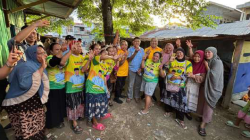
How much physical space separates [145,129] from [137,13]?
22.0ft

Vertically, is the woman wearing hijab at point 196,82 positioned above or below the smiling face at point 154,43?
below

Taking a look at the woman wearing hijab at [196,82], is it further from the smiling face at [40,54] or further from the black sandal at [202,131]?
the smiling face at [40,54]

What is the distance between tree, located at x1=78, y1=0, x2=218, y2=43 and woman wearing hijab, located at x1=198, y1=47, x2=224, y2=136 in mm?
3326

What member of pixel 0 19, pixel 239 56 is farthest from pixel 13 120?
pixel 239 56

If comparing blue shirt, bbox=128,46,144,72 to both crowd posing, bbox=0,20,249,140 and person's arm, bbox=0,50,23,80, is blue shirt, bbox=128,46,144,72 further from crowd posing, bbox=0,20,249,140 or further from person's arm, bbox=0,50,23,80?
person's arm, bbox=0,50,23,80

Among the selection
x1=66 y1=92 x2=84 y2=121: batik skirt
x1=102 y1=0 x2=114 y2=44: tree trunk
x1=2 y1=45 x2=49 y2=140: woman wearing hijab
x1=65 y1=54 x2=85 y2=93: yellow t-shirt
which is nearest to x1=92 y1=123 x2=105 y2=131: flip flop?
x1=66 y1=92 x2=84 y2=121: batik skirt

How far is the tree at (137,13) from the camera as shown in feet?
17.3

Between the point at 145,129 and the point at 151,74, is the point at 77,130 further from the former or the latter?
the point at 151,74

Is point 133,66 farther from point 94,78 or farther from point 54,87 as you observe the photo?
point 54,87

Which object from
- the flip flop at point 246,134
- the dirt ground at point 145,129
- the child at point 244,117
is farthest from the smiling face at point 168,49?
the flip flop at point 246,134

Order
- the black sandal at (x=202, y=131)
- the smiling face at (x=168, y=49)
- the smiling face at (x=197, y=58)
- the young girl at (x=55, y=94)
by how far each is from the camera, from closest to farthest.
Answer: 1. the young girl at (x=55, y=94)
2. the black sandal at (x=202, y=131)
3. the smiling face at (x=197, y=58)
4. the smiling face at (x=168, y=49)

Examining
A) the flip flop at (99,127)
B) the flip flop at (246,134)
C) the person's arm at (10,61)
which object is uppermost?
the person's arm at (10,61)

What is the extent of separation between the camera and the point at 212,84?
2.76 metres

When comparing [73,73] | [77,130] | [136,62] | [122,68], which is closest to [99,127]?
[77,130]
